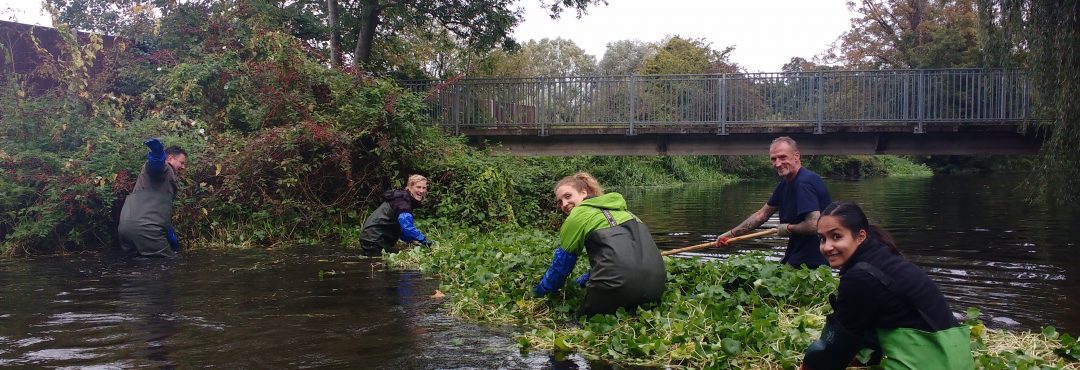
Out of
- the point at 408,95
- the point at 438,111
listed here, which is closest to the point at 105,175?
the point at 408,95

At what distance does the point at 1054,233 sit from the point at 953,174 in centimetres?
4673

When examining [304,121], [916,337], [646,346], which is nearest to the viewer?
[916,337]

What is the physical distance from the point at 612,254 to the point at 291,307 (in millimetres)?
3577

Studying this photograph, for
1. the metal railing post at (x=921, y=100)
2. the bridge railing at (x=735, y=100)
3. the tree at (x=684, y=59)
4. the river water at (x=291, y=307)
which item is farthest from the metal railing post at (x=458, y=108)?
the tree at (x=684, y=59)

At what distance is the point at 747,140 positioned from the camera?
22969 millimetres

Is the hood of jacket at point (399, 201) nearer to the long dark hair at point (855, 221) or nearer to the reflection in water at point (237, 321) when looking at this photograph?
the reflection in water at point (237, 321)

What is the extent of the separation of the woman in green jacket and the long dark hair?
224 cm

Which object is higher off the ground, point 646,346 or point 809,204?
point 809,204

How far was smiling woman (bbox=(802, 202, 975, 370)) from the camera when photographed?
14.0 feet

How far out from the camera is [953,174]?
60125 mm

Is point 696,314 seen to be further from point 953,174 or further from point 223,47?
point 953,174

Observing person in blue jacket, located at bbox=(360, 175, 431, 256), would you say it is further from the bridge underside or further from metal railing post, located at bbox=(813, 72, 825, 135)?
metal railing post, located at bbox=(813, 72, 825, 135)

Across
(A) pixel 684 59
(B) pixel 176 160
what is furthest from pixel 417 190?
(A) pixel 684 59

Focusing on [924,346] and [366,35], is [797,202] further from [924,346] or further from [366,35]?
[366,35]
